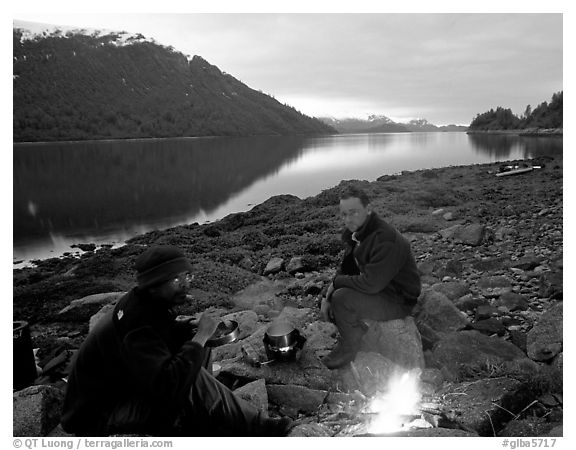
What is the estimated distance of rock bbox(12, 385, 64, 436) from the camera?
345 centimetres

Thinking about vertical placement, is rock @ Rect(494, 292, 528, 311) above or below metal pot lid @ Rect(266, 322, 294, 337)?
below

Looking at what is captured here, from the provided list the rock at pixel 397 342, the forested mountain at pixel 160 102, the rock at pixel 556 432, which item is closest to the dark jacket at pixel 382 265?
the rock at pixel 397 342

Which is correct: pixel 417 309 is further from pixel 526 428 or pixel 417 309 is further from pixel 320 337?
pixel 526 428

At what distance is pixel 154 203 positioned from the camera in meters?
27.6

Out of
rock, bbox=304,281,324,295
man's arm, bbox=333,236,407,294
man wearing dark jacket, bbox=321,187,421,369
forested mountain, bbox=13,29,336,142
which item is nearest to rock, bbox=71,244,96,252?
rock, bbox=304,281,324,295

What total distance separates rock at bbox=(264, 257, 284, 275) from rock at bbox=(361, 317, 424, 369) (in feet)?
19.7

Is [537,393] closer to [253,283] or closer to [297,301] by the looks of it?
[297,301]

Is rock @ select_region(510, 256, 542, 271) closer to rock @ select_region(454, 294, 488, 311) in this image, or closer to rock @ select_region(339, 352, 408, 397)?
rock @ select_region(454, 294, 488, 311)

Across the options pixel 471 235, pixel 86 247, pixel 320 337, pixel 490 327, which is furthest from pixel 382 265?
pixel 86 247

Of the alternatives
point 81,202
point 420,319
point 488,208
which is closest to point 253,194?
point 81,202

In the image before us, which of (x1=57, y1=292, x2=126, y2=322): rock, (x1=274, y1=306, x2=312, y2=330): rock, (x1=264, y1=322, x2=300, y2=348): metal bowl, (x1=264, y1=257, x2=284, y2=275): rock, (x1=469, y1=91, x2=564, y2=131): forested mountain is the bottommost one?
(x1=57, y1=292, x2=126, y2=322): rock

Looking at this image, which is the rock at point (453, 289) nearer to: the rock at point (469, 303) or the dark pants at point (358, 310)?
the rock at point (469, 303)
